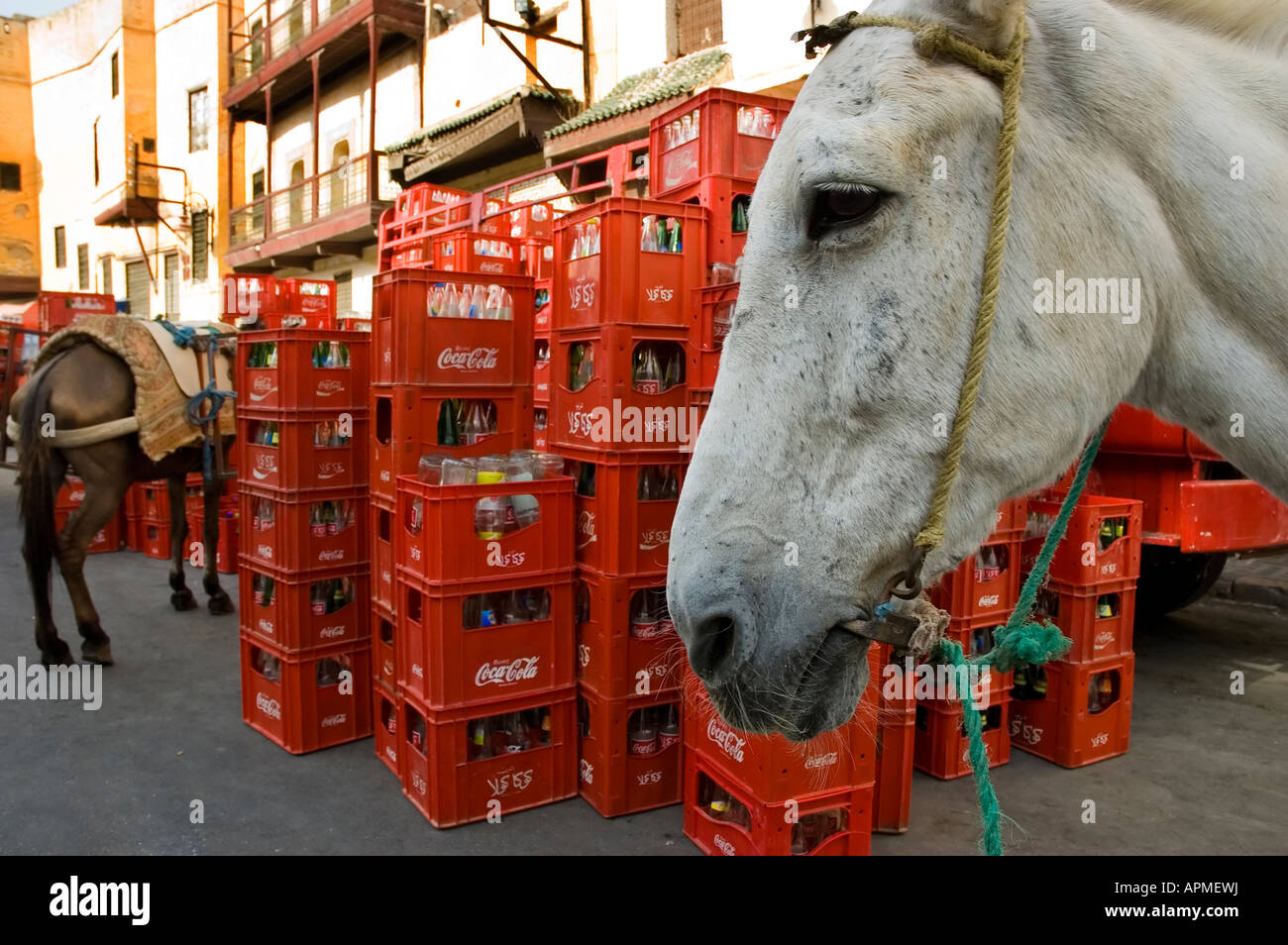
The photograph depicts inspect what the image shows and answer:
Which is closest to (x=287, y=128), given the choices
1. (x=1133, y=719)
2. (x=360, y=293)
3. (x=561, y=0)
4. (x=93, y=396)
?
(x=360, y=293)

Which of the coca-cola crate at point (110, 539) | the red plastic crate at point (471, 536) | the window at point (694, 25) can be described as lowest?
the coca-cola crate at point (110, 539)

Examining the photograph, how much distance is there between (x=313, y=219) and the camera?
17.2m

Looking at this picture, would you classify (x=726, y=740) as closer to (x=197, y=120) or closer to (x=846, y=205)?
(x=846, y=205)

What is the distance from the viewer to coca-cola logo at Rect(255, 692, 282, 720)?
4734 millimetres

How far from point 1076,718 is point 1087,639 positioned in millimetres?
420

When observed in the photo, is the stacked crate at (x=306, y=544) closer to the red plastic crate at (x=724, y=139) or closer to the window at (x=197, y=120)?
the red plastic crate at (x=724, y=139)

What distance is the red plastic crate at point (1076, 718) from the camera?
4.41 metres

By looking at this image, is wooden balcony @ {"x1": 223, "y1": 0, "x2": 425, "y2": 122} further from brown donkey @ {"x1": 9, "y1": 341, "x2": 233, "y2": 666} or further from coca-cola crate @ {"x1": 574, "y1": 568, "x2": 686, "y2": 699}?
coca-cola crate @ {"x1": 574, "y1": 568, "x2": 686, "y2": 699}

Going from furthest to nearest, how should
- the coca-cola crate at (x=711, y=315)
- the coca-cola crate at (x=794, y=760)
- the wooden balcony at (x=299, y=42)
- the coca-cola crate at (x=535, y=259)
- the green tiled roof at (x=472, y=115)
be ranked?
the wooden balcony at (x=299, y=42), the green tiled roof at (x=472, y=115), the coca-cola crate at (x=535, y=259), the coca-cola crate at (x=711, y=315), the coca-cola crate at (x=794, y=760)

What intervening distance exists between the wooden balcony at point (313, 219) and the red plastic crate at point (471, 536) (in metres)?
12.8

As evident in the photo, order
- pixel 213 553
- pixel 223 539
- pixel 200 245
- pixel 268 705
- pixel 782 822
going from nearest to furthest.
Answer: pixel 782 822, pixel 268 705, pixel 213 553, pixel 223 539, pixel 200 245

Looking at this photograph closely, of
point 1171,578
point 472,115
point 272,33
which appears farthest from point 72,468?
point 272,33

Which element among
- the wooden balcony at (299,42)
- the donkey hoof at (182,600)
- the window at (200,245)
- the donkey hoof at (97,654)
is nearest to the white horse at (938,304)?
the donkey hoof at (97,654)

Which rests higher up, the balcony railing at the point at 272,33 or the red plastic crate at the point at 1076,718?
the balcony railing at the point at 272,33
